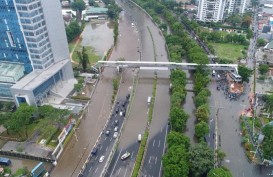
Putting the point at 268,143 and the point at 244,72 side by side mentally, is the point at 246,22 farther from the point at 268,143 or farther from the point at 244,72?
the point at 268,143

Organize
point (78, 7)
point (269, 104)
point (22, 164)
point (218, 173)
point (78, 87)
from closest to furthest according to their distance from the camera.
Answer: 1. point (218, 173)
2. point (22, 164)
3. point (269, 104)
4. point (78, 87)
5. point (78, 7)

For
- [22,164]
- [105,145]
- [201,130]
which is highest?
[201,130]

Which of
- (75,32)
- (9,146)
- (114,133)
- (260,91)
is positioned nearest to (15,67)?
(9,146)

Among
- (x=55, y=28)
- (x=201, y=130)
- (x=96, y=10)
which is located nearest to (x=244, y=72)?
(x=201, y=130)

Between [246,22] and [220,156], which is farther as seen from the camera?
[246,22]

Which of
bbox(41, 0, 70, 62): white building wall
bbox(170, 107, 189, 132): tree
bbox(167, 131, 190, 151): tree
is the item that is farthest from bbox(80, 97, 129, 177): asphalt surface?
bbox(41, 0, 70, 62): white building wall

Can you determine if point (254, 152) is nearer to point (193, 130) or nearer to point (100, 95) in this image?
point (193, 130)

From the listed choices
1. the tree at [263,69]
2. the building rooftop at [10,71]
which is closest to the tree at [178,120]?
the tree at [263,69]

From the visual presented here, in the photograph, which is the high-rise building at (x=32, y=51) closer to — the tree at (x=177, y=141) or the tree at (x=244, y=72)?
the tree at (x=177, y=141)
